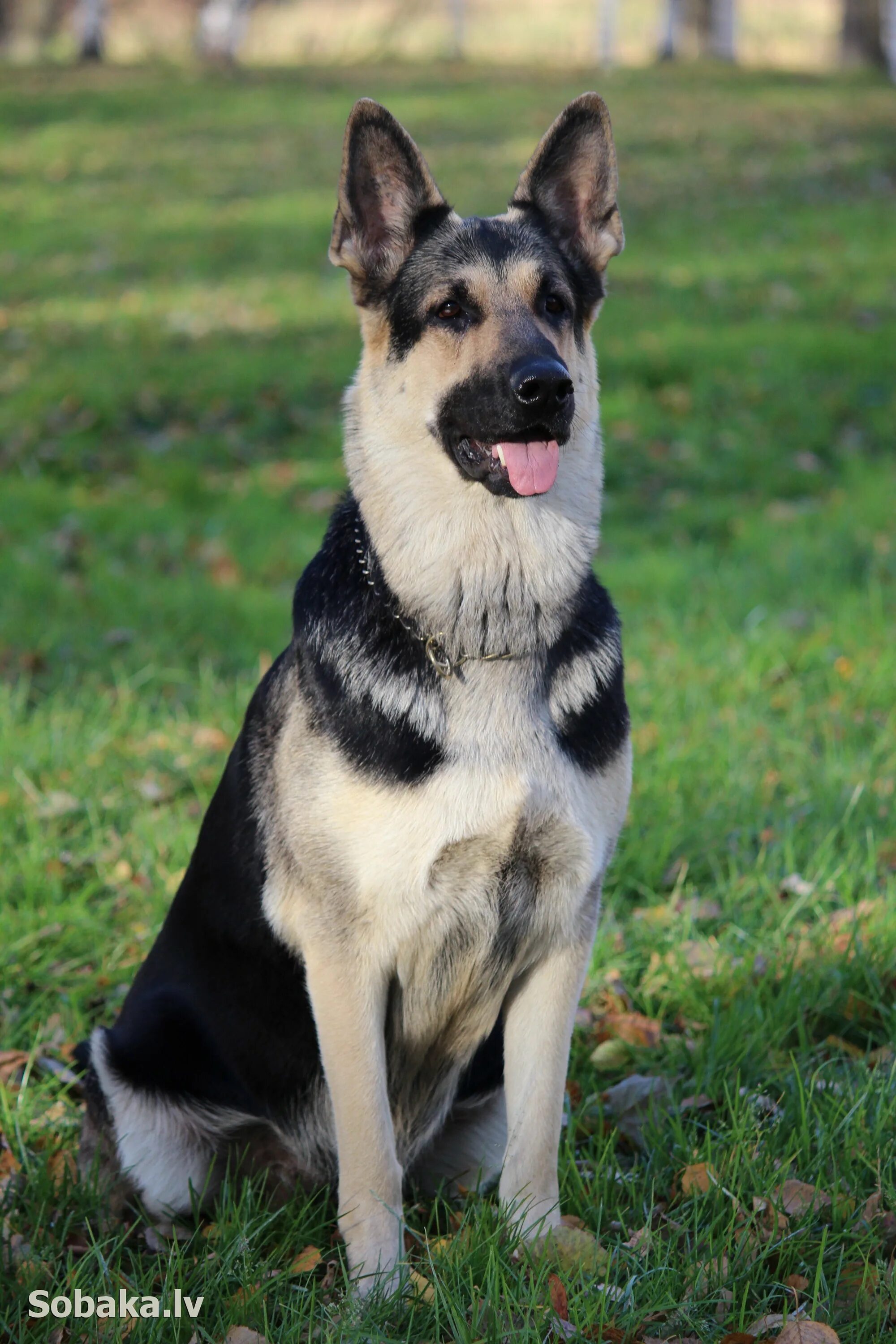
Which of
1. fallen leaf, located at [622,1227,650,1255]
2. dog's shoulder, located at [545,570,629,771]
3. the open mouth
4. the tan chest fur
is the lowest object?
fallen leaf, located at [622,1227,650,1255]

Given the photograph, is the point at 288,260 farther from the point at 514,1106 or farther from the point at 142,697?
the point at 514,1106

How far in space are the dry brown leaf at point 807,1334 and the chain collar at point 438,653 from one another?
53.0 inches

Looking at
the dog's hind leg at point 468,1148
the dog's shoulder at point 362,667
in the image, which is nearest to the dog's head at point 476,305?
the dog's shoulder at point 362,667

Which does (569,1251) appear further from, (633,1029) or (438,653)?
(438,653)

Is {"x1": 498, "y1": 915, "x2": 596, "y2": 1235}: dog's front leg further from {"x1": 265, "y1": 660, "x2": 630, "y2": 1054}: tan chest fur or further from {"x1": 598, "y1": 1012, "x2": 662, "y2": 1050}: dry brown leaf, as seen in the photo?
{"x1": 598, "y1": 1012, "x2": 662, "y2": 1050}: dry brown leaf

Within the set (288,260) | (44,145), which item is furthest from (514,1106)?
(44,145)

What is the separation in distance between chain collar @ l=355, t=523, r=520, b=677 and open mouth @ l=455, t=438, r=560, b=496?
33 centimetres

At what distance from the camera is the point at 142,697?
209 inches

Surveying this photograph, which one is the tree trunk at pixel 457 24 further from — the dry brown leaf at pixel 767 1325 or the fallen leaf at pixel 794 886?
the dry brown leaf at pixel 767 1325

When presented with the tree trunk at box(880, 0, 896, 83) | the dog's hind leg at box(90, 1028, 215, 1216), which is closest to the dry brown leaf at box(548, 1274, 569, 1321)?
the dog's hind leg at box(90, 1028, 215, 1216)

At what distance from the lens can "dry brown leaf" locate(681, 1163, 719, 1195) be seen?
2697mm

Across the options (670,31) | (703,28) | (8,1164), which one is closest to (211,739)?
(8,1164)

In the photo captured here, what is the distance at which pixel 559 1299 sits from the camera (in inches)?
95.0

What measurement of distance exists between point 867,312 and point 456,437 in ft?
28.8
